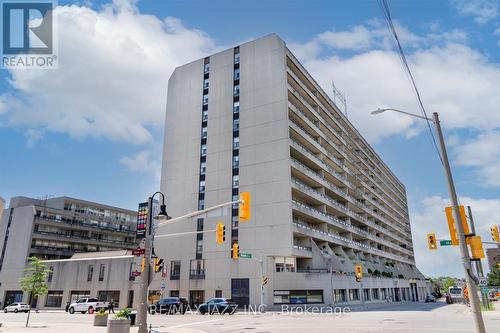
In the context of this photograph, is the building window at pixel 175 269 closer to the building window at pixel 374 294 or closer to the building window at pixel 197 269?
the building window at pixel 197 269

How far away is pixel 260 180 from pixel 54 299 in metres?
44.4

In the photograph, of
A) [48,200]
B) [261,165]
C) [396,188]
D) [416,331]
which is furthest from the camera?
[396,188]

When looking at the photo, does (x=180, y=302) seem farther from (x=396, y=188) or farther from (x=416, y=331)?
(x=396, y=188)

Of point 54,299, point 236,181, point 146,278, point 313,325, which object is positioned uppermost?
point 236,181

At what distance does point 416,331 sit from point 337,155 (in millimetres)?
55911

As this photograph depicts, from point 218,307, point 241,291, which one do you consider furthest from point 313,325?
point 241,291

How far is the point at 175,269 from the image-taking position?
57125 millimetres

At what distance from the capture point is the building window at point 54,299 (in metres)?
65.6

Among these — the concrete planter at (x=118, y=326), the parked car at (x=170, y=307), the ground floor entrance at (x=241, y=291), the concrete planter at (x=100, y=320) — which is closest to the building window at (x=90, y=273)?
the parked car at (x=170, y=307)

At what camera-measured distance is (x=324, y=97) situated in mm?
70312

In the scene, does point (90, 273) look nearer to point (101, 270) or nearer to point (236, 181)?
point (101, 270)

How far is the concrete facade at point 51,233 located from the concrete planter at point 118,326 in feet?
177

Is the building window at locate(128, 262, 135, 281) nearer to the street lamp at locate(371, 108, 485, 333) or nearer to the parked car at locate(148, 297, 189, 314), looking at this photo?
the parked car at locate(148, 297, 189, 314)

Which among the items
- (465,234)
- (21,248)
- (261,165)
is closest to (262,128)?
(261,165)
